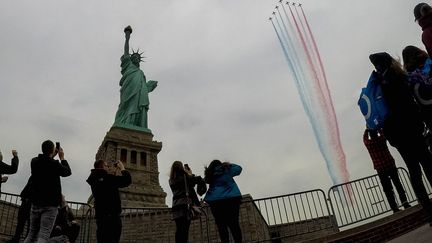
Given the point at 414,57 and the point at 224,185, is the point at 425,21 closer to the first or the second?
the point at 414,57

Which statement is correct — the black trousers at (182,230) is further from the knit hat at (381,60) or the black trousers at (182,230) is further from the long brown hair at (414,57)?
the long brown hair at (414,57)

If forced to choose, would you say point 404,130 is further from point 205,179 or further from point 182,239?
point 182,239

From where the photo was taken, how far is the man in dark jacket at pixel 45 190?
4477mm

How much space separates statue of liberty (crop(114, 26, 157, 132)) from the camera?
1158 inches

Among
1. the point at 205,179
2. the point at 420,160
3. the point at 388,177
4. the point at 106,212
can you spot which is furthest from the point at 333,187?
the point at 106,212

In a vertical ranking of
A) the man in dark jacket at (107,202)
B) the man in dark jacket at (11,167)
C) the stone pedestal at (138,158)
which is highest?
the stone pedestal at (138,158)

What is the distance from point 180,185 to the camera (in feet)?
18.6

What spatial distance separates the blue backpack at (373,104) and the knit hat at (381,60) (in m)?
0.13

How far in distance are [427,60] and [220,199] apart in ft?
10.8

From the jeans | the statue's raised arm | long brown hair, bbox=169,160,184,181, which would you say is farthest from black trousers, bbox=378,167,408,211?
the statue's raised arm

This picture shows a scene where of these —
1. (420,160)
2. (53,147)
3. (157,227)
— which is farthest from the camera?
(157,227)

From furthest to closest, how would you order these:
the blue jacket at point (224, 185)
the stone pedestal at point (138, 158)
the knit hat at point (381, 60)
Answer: the stone pedestal at point (138, 158)
the blue jacket at point (224, 185)
the knit hat at point (381, 60)

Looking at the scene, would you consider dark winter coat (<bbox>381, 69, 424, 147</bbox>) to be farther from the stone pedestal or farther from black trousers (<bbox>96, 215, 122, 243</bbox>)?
the stone pedestal

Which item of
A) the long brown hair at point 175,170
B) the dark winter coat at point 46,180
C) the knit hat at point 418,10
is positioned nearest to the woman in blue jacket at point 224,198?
the long brown hair at point 175,170
